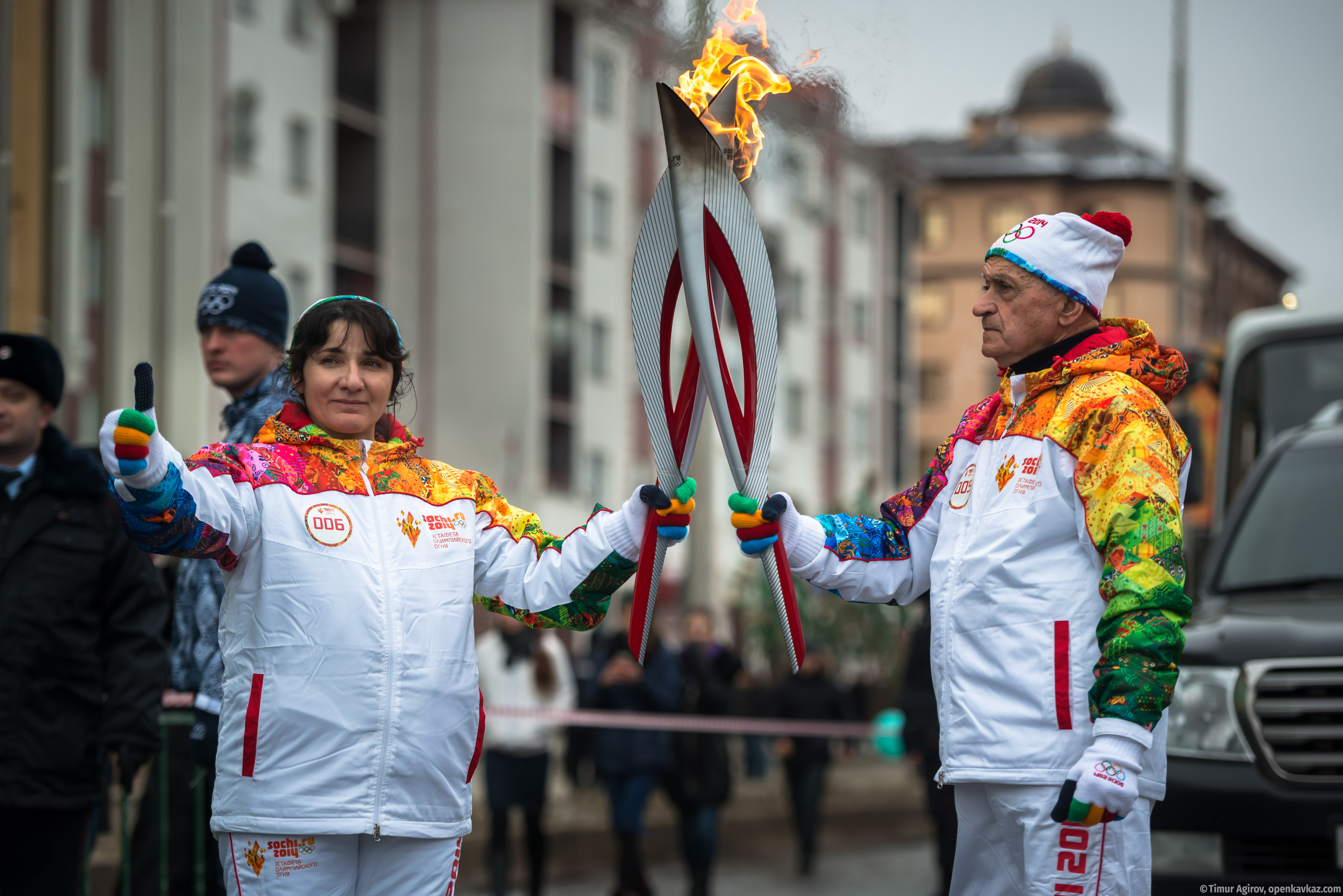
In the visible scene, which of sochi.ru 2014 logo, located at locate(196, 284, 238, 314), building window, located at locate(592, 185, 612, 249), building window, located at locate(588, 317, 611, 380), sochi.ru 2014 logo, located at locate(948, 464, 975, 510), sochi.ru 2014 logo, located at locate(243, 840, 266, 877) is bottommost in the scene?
sochi.ru 2014 logo, located at locate(243, 840, 266, 877)

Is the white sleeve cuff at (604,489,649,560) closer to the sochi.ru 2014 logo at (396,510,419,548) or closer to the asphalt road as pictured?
the sochi.ru 2014 logo at (396,510,419,548)

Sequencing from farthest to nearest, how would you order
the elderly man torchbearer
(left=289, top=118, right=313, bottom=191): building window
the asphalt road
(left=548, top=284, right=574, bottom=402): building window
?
(left=548, top=284, right=574, bottom=402): building window
(left=289, top=118, right=313, bottom=191): building window
the asphalt road
the elderly man torchbearer

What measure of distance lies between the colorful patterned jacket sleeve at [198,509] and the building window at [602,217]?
26.0 meters

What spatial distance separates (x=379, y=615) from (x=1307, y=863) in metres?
3.03

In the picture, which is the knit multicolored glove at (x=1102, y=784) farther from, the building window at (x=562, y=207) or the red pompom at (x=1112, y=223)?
the building window at (x=562, y=207)

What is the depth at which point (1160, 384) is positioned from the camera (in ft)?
11.4

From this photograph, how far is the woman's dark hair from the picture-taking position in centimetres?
342

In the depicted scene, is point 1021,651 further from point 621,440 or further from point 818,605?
point 621,440

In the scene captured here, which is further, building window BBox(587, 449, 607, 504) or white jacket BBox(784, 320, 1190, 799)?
building window BBox(587, 449, 607, 504)

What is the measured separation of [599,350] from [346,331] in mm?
26170

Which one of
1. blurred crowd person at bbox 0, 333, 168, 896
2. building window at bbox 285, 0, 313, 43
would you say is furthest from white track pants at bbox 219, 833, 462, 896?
building window at bbox 285, 0, 313, 43

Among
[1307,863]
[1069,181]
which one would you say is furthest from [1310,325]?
[1069,181]

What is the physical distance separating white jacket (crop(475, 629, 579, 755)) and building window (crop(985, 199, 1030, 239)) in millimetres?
46187

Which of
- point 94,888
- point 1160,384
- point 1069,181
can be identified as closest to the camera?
point 1160,384
